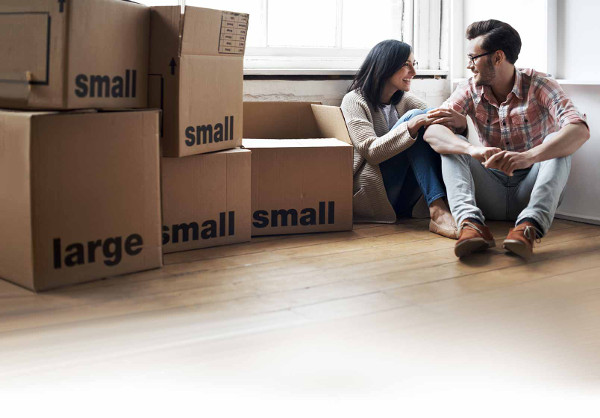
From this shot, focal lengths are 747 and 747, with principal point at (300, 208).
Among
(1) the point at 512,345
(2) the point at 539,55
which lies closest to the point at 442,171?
(2) the point at 539,55

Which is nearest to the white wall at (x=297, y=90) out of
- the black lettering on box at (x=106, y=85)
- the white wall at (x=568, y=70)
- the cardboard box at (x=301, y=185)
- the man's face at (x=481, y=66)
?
the white wall at (x=568, y=70)

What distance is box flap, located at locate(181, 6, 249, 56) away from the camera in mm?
2086

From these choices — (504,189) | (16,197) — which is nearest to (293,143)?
(504,189)

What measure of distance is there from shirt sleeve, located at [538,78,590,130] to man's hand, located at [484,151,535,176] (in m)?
0.18

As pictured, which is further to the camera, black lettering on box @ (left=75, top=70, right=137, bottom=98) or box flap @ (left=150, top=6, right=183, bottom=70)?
box flap @ (left=150, top=6, right=183, bottom=70)

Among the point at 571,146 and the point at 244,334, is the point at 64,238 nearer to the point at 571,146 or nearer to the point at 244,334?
the point at 244,334

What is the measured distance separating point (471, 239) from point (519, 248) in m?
0.14

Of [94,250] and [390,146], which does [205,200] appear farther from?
[390,146]

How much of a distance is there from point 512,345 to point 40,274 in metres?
1.11

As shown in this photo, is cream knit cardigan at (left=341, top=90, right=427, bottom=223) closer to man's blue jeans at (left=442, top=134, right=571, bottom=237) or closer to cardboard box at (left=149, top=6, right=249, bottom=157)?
man's blue jeans at (left=442, top=134, right=571, bottom=237)

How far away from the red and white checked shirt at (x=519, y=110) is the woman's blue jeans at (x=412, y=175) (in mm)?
172

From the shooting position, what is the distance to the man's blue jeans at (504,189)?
7.53 ft

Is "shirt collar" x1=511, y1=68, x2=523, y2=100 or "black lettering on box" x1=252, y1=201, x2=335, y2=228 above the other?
"shirt collar" x1=511, y1=68, x2=523, y2=100

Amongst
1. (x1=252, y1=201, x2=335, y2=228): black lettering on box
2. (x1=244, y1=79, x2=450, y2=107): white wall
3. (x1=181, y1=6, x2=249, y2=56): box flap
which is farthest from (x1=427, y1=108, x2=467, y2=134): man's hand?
(x1=181, y1=6, x2=249, y2=56): box flap
